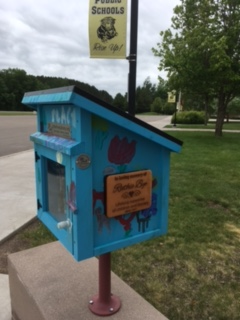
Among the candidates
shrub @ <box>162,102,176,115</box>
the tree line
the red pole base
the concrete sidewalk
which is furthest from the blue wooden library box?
shrub @ <box>162,102,176,115</box>

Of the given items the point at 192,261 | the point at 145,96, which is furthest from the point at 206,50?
the point at 145,96

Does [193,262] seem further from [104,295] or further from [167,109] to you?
[167,109]

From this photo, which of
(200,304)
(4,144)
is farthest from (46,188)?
(4,144)

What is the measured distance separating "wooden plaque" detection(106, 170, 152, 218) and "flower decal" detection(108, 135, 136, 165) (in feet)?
0.24

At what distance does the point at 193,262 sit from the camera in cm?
308

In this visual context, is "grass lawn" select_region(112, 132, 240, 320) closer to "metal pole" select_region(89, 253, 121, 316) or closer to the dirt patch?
"metal pole" select_region(89, 253, 121, 316)

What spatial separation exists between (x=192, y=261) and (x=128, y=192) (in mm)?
1886

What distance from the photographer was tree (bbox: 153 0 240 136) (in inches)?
505

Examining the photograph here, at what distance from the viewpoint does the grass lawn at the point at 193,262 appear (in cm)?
247

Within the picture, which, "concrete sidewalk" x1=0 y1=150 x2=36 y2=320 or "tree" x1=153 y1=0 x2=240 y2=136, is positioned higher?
"tree" x1=153 y1=0 x2=240 y2=136

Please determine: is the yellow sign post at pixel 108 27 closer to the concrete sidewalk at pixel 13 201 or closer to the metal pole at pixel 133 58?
the metal pole at pixel 133 58

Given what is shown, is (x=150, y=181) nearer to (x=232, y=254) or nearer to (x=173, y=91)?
(x=232, y=254)

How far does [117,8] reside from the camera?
328 cm

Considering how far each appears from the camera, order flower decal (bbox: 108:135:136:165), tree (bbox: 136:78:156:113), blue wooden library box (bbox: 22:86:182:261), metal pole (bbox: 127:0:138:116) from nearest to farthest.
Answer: blue wooden library box (bbox: 22:86:182:261) < flower decal (bbox: 108:135:136:165) < metal pole (bbox: 127:0:138:116) < tree (bbox: 136:78:156:113)
